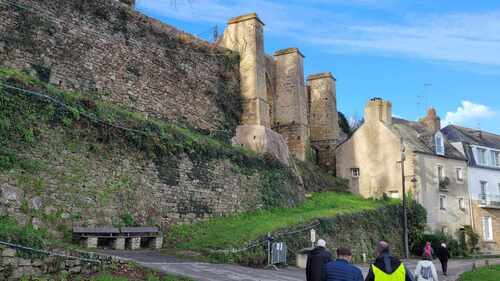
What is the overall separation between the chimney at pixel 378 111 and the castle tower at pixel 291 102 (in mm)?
3955

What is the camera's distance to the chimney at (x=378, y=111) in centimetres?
2959

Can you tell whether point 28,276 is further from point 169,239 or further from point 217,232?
point 217,232

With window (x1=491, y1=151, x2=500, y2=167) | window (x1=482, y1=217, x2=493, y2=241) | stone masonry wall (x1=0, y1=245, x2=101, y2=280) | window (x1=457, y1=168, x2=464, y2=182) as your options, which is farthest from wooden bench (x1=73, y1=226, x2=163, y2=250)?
window (x1=491, y1=151, x2=500, y2=167)

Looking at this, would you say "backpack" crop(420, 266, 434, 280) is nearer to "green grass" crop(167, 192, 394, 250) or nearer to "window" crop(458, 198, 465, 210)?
"green grass" crop(167, 192, 394, 250)

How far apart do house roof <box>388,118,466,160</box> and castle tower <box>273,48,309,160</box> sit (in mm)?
5267

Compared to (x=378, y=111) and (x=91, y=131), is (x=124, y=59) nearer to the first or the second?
(x=91, y=131)

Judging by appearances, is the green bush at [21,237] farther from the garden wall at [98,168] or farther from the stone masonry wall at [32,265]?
the garden wall at [98,168]

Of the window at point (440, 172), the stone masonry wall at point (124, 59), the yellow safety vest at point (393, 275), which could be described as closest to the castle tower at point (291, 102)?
the stone masonry wall at point (124, 59)

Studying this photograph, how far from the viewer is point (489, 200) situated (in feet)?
104

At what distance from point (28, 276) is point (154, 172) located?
285 inches

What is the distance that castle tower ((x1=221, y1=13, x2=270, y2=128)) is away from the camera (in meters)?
23.4

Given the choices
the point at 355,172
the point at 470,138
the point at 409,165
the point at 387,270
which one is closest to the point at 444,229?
the point at 409,165

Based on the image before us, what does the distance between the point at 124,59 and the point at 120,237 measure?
314 inches

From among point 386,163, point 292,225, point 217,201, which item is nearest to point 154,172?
point 217,201
